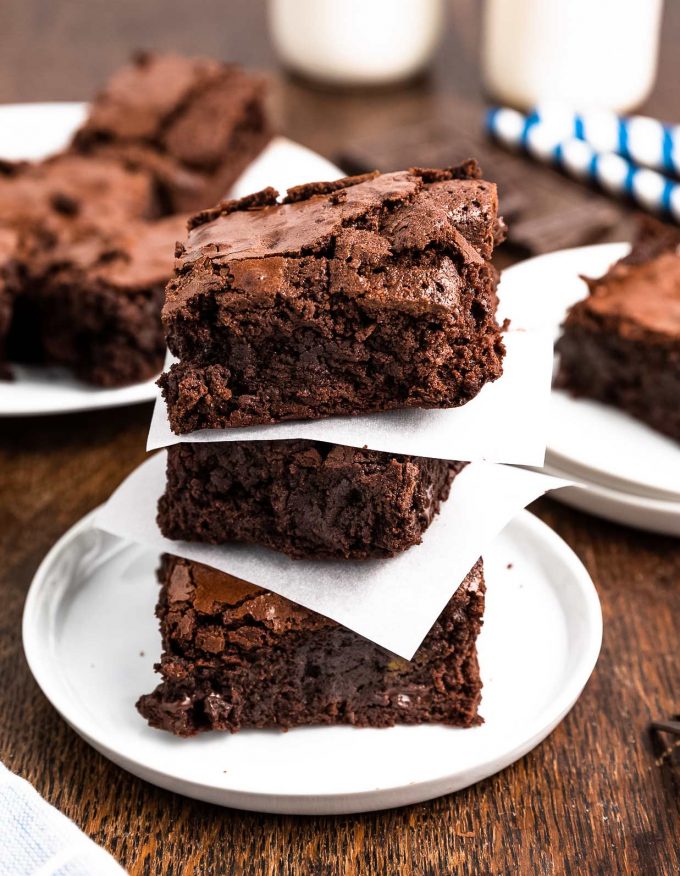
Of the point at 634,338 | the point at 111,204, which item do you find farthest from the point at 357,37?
the point at 634,338

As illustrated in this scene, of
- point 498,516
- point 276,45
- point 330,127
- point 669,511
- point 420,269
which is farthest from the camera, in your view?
point 276,45

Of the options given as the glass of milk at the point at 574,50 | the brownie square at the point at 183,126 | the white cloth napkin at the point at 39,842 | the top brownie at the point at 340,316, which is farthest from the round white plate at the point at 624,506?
the glass of milk at the point at 574,50

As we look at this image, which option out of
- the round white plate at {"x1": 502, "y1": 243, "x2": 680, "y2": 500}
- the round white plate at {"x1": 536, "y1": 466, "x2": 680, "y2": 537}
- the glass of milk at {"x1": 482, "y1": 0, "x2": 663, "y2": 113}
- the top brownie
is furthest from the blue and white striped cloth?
the top brownie

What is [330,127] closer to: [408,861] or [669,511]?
[669,511]

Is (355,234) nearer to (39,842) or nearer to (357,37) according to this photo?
(39,842)

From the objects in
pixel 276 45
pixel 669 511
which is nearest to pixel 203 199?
pixel 276 45

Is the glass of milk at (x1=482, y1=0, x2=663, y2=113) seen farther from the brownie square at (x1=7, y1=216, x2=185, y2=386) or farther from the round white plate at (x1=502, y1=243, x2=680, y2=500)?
the brownie square at (x1=7, y1=216, x2=185, y2=386)

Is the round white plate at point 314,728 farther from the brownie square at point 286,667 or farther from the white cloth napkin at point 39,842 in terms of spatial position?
the white cloth napkin at point 39,842
